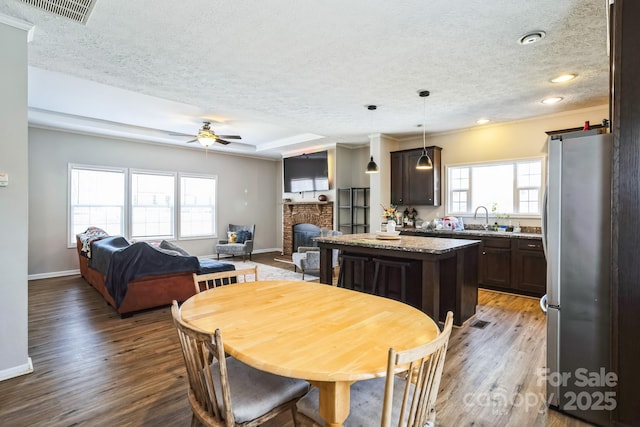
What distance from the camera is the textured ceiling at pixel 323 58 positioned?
2.24 metres

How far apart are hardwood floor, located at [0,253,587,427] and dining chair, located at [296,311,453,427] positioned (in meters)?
0.80

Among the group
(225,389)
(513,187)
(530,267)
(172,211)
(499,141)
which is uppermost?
(499,141)

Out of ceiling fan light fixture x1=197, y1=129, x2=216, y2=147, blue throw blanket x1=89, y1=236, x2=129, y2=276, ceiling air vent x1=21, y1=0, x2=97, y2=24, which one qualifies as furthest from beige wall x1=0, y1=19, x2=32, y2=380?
ceiling fan light fixture x1=197, y1=129, x2=216, y2=147

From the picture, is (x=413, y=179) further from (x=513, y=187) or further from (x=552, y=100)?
(x=552, y=100)

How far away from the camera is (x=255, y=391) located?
1372mm

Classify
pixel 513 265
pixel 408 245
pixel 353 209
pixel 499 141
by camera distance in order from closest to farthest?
pixel 408 245
pixel 513 265
pixel 499 141
pixel 353 209

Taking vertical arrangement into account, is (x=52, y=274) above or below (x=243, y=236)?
below

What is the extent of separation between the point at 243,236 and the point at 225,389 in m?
6.95

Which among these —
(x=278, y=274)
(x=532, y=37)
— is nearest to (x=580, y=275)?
(x=532, y=37)

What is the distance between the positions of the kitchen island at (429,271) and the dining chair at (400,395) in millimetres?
1868

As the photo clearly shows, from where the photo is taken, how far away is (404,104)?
4242mm

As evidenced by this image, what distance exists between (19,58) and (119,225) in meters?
4.92

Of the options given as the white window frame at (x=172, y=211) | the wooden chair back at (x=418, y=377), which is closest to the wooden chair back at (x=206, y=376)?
the wooden chair back at (x=418, y=377)

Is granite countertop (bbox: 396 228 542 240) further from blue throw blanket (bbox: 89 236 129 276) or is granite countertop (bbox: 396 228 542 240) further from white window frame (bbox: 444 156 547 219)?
blue throw blanket (bbox: 89 236 129 276)
